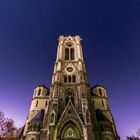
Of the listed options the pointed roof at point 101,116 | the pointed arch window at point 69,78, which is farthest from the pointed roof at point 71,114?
the pointed arch window at point 69,78

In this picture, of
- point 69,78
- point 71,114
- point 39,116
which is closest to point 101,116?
point 71,114

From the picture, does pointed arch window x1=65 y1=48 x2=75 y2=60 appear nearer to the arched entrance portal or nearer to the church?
the church

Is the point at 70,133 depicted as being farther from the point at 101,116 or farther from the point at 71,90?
the point at 71,90

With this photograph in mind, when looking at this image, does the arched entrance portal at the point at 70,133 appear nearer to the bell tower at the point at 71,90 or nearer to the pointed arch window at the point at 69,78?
the bell tower at the point at 71,90

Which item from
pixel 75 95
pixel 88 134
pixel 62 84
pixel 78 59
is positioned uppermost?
pixel 78 59

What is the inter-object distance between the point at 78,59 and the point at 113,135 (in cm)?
2107

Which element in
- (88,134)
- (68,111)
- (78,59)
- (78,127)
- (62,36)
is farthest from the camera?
(62,36)

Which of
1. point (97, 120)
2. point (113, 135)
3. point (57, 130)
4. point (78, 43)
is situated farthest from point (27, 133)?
point (78, 43)

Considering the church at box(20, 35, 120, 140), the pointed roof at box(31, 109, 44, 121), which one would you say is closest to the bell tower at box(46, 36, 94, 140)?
the church at box(20, 35, 120, 140)

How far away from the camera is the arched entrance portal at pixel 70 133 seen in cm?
2851

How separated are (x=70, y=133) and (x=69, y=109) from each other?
4489 mm

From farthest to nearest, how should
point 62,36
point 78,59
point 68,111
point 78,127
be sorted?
point 62,36
point 78,59
point 68,111
point 78,127

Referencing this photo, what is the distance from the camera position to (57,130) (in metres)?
28.3

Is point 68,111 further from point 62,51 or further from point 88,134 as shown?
point 62,51
